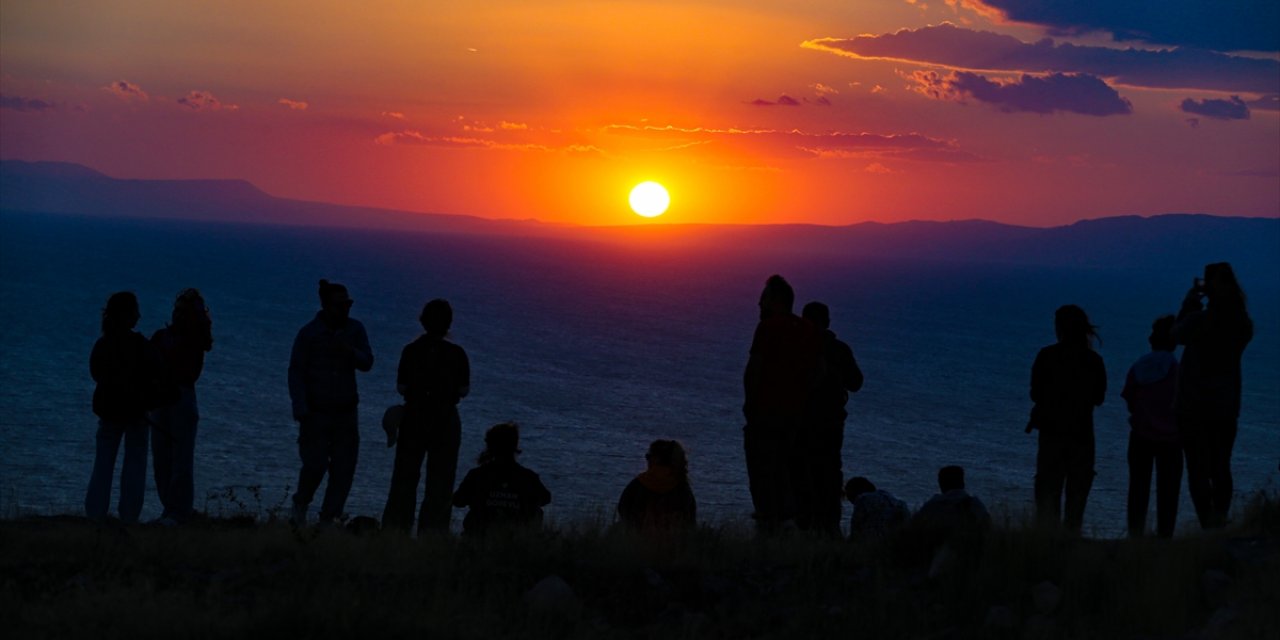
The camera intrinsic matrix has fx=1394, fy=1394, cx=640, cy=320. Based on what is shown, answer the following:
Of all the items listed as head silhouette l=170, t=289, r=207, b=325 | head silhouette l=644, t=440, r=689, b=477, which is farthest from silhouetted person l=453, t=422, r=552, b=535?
head silhouette l=170, t=289, r=207, b=325

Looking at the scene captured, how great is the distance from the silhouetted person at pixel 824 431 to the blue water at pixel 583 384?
0.89 meters

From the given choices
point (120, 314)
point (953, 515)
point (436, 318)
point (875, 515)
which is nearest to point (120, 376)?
point (120, 314)

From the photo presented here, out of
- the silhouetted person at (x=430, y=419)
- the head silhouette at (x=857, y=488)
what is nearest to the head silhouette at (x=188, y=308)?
the silhouetted person at (x=430, y=419)

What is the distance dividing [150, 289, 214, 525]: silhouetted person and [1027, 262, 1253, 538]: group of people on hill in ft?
21.3

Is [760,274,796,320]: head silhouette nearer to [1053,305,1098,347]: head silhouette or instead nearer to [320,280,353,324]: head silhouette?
[1053,305,1098,347]: head silhouette

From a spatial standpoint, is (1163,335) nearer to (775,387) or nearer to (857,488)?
(857,488)

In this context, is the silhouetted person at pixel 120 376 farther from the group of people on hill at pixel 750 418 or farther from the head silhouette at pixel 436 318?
the head silhouette at pixel 436 318

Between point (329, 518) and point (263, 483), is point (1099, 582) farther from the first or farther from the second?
point (263, 483)

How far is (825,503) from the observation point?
39.0ft

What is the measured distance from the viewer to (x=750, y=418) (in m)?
10.6

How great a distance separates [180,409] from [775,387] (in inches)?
189

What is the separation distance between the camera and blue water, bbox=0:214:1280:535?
5762 cm

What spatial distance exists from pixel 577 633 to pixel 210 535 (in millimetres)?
3203

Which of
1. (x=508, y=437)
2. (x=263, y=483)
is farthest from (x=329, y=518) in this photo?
(x=263, y=483)
